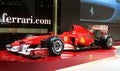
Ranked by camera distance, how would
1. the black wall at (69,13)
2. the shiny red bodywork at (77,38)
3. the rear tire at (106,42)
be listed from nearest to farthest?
1. the shiny red bodywork at (77,38)
2. the rear tire at (106,42)
3. the black wall at (69,13)

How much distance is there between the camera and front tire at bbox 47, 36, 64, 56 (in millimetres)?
1370

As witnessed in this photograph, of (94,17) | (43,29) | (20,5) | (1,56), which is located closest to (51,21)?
(43,29)

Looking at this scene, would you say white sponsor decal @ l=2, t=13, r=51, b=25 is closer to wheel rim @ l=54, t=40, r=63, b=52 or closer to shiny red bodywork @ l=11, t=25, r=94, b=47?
shiny red bodywork @ l=11, t=25, r=94, b=47

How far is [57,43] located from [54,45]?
4 centimetres

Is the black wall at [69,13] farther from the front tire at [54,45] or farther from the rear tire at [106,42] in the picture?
the front tire at [54,45]

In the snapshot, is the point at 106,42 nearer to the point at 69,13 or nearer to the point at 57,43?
the point at 69,13

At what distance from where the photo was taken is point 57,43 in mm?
1418

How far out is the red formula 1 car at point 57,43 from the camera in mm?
1345

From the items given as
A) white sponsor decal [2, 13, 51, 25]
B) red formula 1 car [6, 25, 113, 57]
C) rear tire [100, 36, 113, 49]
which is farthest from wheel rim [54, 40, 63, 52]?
rear tire [100, 36, 113, 49]

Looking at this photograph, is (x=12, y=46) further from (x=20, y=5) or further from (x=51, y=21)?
(x=51, y=21)

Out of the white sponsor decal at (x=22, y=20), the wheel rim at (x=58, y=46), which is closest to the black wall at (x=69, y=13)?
the white sponsor decal at (x=22, y=20)

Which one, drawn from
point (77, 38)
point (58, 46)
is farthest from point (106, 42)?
point (58, 46)

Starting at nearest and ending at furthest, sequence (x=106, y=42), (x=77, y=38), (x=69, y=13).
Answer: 1. (x=77, y=38)
2. (x=106, y=42)
3. (x=69, y=13)

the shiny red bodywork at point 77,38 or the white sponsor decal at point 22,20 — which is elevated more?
the white sponsor decal at point 22,20
